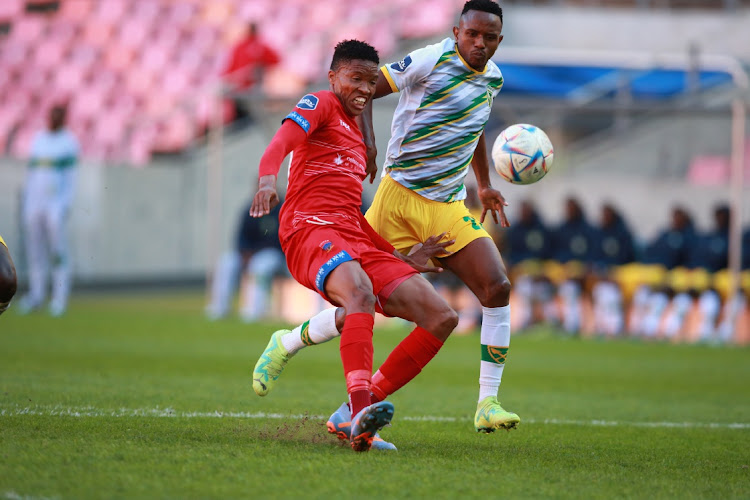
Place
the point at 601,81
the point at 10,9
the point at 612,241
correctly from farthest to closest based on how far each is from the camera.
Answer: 1. the point at 10,9
2. the point at 601,81
3. the point at 612,241

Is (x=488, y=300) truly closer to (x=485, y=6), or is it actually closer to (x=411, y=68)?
(x=411, y=68)

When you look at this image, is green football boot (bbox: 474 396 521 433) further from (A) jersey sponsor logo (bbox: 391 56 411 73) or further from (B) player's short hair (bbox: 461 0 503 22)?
(B) player's short hair (bbox: 461 0 503 22)

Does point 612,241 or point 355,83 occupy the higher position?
point 355,83

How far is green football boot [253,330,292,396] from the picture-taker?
5.43m

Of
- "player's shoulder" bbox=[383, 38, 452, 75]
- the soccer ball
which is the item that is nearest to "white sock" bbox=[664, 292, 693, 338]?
the soccer ball

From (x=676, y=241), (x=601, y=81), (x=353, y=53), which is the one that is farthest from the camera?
(x=601, y=81)

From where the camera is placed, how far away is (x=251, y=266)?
1502 cm

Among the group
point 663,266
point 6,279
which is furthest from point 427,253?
point 663,266

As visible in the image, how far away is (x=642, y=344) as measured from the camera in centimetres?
1377

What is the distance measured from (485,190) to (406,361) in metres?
1.29

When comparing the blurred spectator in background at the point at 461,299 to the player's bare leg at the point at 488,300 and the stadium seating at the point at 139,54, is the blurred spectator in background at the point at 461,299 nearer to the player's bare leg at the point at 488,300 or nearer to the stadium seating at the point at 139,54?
the stadium seating at the point at 139,54

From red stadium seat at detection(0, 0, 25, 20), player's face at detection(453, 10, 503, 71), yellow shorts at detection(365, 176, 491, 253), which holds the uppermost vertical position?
red stadium seat at detection(0, 0, 25, 20)

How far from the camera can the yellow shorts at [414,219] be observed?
18.8ft

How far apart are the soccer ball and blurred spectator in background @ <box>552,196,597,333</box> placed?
28.3 feet
